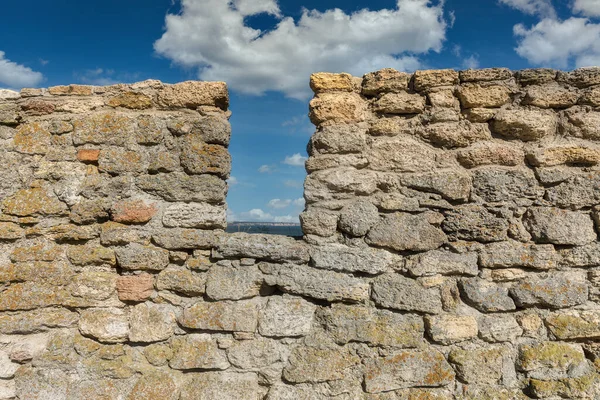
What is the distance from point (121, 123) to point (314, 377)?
1871 millimetres

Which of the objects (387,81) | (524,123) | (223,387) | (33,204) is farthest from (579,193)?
(33,204)

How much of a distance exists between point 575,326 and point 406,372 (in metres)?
1.00

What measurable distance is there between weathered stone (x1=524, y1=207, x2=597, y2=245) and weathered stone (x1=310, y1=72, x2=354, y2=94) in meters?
1.31

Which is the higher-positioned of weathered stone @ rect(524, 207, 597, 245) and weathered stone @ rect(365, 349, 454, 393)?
weathered stone @ rect(524, 207, 597, 245)

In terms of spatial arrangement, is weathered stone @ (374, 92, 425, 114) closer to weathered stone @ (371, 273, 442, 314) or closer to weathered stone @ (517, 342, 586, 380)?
weathered stone @ (371, 273, 442, 314)

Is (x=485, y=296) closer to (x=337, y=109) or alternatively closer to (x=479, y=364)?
(x=479, y=364)

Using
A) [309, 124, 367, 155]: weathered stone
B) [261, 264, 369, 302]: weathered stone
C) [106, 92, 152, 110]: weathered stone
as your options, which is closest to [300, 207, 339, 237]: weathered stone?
[261, 264, 369, 302]: weathered stone

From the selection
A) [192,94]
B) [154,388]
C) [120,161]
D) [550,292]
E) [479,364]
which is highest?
[192,94]

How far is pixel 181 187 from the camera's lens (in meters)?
2.51

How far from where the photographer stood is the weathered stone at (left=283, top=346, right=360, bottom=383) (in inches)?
92.7

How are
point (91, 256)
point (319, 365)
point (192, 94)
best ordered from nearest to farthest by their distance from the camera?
point (319, 365) < point (91, 256) < point (192, 94)

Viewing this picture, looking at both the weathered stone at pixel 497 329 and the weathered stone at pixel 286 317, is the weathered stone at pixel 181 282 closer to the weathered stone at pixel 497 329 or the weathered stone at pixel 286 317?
the weathered stone at pixel 286 317

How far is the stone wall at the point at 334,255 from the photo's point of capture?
7.82 feet

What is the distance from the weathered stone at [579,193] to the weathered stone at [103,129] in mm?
2536
